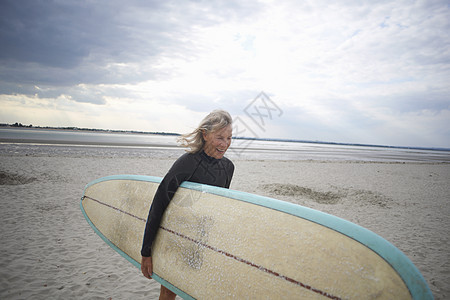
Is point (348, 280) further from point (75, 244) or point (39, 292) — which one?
point (75, 244)

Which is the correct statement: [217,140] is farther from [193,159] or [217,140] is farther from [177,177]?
[177,177]

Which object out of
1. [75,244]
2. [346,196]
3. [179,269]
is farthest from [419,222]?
[75,244]

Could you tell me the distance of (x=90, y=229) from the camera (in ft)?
12.8

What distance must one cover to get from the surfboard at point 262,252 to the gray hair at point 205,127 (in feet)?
1.24

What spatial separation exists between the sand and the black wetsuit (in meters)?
1.32

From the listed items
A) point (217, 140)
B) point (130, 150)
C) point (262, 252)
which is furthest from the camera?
point (130, 150)

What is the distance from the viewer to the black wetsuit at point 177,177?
1622 mm

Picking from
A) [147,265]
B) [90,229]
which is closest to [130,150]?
[90,229]

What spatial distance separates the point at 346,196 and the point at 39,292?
7.50 metres

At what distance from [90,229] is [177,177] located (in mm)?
3253

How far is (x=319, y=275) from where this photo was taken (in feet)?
4.02

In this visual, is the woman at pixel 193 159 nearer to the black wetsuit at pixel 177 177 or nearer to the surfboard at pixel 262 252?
the black wetsuit at pixel 177 177

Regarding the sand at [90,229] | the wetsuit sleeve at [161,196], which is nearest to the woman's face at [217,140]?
the wetsuit sleeve at [161,196]

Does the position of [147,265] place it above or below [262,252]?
below
